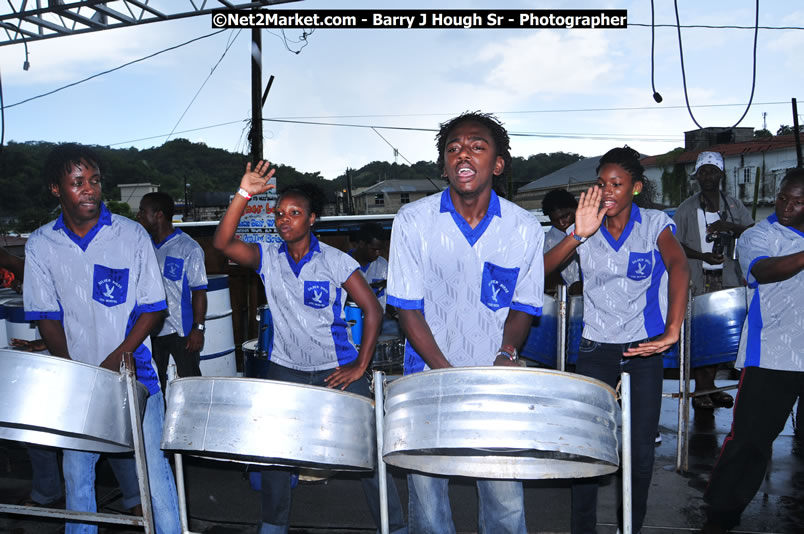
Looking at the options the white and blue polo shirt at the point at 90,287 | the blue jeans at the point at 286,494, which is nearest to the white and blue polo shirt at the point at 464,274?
the blue jeans at the point at 286,494

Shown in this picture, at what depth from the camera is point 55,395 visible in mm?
1701

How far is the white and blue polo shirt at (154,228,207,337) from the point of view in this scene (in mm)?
3410

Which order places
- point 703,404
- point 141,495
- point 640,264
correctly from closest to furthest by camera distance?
point 141,495
point 640,264
point 703,404

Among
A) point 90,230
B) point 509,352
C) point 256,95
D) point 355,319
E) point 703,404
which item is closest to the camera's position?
point 509,352

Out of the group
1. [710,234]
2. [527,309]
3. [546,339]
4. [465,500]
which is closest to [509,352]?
[527,309]

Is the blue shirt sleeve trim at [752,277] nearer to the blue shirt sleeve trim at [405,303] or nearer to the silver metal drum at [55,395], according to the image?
the blue shirt sleeve trim at [405,303]

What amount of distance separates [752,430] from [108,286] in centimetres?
214

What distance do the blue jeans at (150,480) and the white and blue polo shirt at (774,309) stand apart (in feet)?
6.46

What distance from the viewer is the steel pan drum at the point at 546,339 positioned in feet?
11.2

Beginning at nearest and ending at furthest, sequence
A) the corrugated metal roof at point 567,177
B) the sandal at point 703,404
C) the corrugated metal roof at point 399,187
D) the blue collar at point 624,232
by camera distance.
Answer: the blue collar at point 624,232, the sandal at point 703,404, the corrugated metal roof at point 567,177, the corrugated metal roof at point 399,187

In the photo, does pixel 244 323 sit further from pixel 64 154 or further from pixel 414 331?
pixel 414 331

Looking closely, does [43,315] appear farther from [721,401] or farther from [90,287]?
[721,401]

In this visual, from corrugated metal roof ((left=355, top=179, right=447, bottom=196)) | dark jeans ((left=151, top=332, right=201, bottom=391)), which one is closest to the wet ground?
dark jeans ((left=151, top=332, right=201, bottom=391))

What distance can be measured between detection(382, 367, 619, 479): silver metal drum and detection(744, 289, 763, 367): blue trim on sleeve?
3.84 feet
